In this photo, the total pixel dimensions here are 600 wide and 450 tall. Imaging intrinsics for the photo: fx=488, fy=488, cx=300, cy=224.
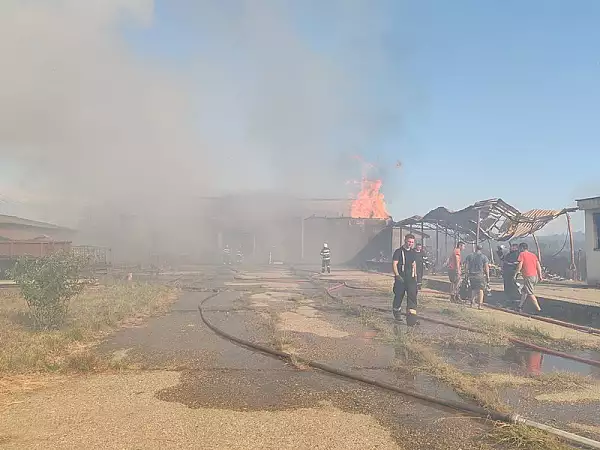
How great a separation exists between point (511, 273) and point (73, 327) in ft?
30.4

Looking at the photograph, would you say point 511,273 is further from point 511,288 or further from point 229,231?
point 229,231

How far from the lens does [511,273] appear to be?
1137 cm

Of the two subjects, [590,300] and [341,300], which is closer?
[590,300]

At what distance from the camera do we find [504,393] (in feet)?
15.9

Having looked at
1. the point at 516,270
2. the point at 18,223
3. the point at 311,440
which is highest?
the point at 18,223

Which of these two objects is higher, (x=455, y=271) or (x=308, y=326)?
(x=455, y=271)

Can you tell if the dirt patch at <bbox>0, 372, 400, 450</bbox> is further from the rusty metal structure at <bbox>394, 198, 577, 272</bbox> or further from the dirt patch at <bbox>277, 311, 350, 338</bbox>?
the rusty metal structure at <bbox>394, 198, 577, 272</bbox>

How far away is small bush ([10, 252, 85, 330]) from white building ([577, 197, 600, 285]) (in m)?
14.8

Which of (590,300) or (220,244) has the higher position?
(220,244)

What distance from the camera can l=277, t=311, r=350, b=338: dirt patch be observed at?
314 inches

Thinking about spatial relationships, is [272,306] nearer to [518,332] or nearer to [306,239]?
[518,332]

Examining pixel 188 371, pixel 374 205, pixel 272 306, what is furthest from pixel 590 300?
pixel 374 205

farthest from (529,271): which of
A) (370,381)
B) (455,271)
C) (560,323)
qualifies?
(370,381)

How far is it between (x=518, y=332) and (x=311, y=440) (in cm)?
558
